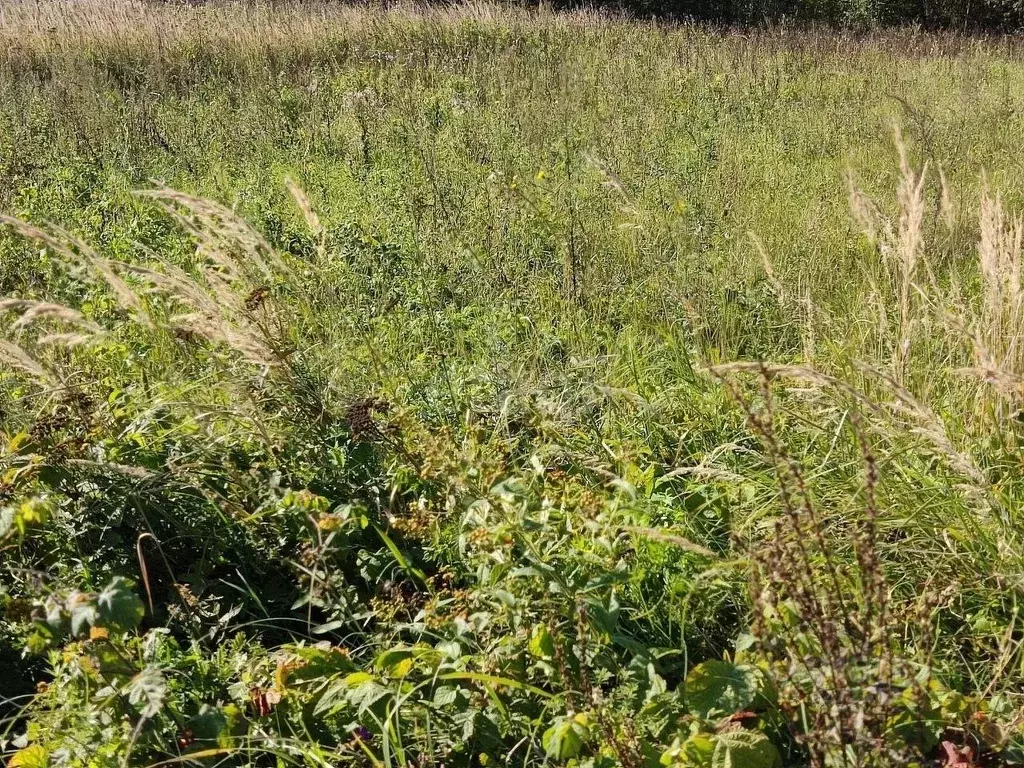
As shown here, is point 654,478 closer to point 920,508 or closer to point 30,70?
point 920,508

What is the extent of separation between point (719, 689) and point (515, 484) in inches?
23.8

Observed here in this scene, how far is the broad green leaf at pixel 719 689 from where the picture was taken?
1628 millimetres

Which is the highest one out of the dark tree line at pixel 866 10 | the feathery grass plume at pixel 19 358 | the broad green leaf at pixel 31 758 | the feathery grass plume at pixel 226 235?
the dark tree line at pixel 866 10

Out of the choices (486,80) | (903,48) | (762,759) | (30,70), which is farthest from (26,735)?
(903,48)

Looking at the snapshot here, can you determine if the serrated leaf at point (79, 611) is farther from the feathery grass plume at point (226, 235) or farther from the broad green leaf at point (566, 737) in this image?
the feathery grass plume at point (226, 235)

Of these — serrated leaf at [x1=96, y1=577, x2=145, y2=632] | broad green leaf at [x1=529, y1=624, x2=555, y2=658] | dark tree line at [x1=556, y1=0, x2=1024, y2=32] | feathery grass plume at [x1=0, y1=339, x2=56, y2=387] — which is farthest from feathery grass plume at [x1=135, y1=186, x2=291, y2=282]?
dark tree line at [x1=556, y1=0, x2=1024, y2=32]

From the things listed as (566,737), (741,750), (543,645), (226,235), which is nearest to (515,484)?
(543,645)

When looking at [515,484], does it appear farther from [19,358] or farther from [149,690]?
[19,358]

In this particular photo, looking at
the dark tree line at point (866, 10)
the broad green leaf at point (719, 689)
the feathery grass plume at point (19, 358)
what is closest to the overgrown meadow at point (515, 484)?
the broad green leaf at point (719, 689)

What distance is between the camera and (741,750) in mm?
1517

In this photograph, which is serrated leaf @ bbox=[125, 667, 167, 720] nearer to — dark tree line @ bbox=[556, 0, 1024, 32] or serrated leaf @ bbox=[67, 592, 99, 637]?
serrated leaf @ bbox=[67, 592, 99, 637]

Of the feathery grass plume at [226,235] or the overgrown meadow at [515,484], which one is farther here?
the feathery grass plume at [226,235]

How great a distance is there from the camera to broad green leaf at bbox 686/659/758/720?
1628mm

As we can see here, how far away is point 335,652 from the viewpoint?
1.88m
